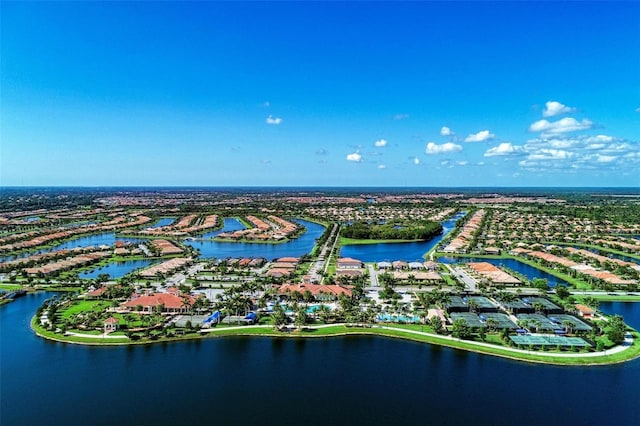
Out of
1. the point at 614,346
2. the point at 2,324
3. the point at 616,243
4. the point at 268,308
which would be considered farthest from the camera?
the point at 616,243

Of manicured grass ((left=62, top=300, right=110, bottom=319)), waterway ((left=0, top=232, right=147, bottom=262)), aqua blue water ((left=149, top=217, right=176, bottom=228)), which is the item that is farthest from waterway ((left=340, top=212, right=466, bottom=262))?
aqua blue water ((left=149, top=217, right=176, bottom=228))

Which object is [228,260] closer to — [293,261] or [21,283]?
[293,261]

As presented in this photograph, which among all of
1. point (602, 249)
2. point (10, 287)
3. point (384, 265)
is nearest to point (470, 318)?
point (384, 265)

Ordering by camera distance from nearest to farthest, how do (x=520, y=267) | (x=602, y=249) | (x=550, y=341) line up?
1. (x=550, y=341)
2. (x=520, y=267)
3. (x=602, y=249)

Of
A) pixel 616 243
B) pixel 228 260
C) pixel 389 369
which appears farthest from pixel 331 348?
pixel 616 243

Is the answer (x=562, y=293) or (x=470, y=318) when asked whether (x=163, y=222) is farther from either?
(x=562, y=293)

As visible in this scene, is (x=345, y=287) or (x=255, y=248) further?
(x=255, y=248)

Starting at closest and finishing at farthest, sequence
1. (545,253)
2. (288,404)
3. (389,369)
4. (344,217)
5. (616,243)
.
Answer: (288,404) < (389,369) < (545,253) < (616,243) < (344,217)
